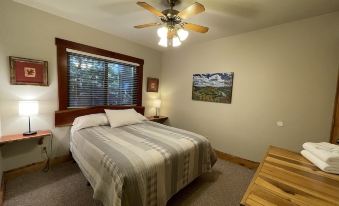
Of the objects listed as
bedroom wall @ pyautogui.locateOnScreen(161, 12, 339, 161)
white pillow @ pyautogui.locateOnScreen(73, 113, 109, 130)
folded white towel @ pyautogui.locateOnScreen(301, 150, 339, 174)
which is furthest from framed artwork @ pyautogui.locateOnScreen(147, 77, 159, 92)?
folded white towel @ pyautogui.locateOnScreen(301, 150, 339, 174)

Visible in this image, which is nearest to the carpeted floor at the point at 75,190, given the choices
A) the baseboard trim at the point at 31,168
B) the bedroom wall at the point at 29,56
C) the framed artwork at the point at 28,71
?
the baseboard trim at the point at 31,168

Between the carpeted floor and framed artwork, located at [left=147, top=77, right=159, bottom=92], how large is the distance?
234 centimetres

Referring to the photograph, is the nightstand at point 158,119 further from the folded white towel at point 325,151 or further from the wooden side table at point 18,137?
the folded white towel at point 325,151

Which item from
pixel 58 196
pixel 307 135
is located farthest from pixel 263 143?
pixel 58 196

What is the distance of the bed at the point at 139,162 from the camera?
1.38m

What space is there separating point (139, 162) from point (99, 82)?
2260 mm

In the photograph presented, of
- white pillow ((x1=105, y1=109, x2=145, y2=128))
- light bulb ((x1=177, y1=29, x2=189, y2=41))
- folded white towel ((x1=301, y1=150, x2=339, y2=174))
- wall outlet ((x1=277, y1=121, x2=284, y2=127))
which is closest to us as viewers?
folded white towel ((x1=301, y1=150, x2=339, y2=174))

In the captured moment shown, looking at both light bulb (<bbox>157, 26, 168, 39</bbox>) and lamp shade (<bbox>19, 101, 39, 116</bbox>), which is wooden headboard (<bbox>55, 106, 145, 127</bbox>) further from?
light bulb (<bbox>157, 26, 168, 39</bbox>)

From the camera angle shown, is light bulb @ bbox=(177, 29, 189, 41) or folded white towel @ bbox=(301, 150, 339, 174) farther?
light bulb @ bbox=(177, 29, 189, 41)

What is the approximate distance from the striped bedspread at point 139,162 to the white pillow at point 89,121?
0.46 feet

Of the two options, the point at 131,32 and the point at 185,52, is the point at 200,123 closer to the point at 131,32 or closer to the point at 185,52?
the point at 185,52

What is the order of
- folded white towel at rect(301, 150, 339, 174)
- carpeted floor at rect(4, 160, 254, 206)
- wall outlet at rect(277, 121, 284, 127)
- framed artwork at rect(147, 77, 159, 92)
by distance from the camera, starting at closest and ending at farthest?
folded white towel at rect(301, 150, 339, 174)
carpeted floor at rect(4, 160, 254, 206)
wall outlet at rect(277, 121, 284, 127)
framed artwork at rect(147, 77, 159, 92)

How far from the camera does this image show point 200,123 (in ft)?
11.7

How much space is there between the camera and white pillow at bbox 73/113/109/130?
2.51 metres
